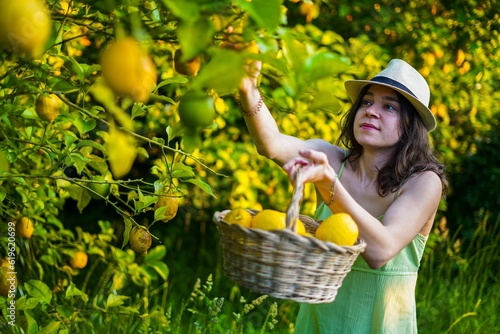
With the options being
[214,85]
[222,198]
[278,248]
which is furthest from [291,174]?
[222,198]

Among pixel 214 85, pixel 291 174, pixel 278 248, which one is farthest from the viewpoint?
pixel 291 174

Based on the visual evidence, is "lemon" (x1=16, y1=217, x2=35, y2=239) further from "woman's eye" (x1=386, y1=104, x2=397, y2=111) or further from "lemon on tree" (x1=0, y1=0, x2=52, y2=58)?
"lemon on tree" (x1=0, y1=0, x2=52, y2=58)

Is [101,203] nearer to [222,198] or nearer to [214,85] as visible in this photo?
[222,198]

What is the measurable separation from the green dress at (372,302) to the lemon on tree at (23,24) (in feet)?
5.09

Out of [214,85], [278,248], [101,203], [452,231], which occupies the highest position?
[214,85]

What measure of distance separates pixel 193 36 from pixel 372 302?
154cm

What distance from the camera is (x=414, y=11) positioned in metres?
3.82

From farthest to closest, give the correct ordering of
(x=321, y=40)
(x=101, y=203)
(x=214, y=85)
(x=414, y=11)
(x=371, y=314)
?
1. (x=101, y=203)
2. (x=414, y=11)
3. (x=321, y=40)
4. (x=371, y=314)
5. (x=214, y=85)

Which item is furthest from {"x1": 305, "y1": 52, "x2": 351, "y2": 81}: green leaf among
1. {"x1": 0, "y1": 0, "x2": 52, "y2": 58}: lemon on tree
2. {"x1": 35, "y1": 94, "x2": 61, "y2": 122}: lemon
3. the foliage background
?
{"x1": 35, "y1": 94, "x2": 61, "y2": 122}: lemon

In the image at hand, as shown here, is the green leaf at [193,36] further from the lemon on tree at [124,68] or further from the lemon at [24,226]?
the lemon at [24,226]

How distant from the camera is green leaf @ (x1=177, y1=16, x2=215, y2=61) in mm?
731

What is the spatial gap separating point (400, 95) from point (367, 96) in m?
0.09

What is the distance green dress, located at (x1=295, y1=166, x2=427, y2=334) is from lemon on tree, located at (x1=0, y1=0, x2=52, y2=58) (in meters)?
1.55

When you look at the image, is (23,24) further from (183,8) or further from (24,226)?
(24,226)
